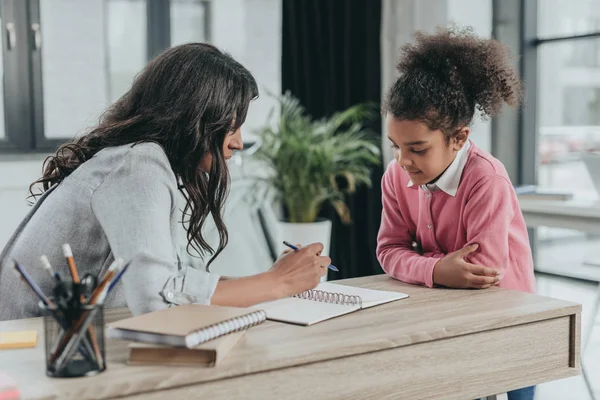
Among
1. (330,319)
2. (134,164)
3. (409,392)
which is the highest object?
(134,164)

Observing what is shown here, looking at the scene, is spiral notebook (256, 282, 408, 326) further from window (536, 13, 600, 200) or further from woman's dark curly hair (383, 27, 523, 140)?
window (536, 13, 600, 200)

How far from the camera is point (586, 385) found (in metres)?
2.63

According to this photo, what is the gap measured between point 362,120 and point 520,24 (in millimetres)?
1056

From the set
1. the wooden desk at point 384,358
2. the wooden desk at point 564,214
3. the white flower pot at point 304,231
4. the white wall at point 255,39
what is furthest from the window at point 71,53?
the wooden desk at point 384,358

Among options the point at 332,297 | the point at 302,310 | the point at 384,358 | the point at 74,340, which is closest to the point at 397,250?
the point at 332,297

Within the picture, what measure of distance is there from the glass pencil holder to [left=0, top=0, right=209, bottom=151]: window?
2.73 metres

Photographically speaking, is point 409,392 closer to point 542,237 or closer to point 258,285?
point 258,285

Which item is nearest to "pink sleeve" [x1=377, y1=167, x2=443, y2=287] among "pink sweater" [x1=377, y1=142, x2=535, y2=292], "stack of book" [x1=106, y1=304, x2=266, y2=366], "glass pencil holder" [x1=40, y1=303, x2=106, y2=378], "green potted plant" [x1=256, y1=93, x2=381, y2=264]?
"pink sweater" [x1=377, y1=142, x2=535, y2=292]

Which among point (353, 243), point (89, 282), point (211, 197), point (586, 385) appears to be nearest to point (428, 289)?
point (211, 197)

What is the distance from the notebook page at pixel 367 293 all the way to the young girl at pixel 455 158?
13cm

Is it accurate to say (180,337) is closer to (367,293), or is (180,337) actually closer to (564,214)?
(367,293)

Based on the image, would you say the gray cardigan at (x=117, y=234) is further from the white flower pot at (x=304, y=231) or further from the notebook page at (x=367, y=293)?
the white flower pot at (x=304, y=231)

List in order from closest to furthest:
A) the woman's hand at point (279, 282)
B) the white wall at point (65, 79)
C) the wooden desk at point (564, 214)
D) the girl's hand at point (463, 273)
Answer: the woman's hand at point (279, 282) → the girl's hand at point (463, 273) → the wooden desk at point (564, 214) → the white wall at point (65, 79)

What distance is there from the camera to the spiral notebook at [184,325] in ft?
A: 3.43
